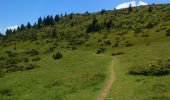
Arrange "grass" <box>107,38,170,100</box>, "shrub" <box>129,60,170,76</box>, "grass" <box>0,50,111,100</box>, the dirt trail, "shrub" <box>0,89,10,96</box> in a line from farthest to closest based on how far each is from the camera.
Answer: "shrub" <box>129,60,170,76</box> < "shrub" <box>0,89,10,96</box> < "grass" <box>0,50,111,100</box> < the dirt trail < "grass" <box>107,38,170,100</box>

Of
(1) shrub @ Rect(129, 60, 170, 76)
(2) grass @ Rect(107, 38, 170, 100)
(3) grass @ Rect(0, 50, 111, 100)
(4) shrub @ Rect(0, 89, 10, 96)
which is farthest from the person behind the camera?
(1) shrub @ Rect(129, 60, 170, 76)

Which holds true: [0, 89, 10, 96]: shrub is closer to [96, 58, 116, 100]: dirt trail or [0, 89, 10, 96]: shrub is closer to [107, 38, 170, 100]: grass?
[96, 58, 116, 100]: dirt trail

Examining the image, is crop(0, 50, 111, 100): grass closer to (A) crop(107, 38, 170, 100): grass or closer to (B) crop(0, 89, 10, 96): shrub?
(B) crop(0, 89, 10, 96): shrub

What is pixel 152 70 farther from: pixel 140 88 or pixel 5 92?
pixel 5 92

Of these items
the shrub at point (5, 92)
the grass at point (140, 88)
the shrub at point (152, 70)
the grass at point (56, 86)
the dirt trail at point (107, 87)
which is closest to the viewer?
the grass at point (140, 88)

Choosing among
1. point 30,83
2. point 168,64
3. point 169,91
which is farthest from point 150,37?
point 169,91

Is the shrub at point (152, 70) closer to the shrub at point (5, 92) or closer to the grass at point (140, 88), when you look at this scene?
the grass at point (140, 88)

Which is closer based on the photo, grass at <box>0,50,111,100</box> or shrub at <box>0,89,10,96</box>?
grass at <box>0,50,111,100</box>

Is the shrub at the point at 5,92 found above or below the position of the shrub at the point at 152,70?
below

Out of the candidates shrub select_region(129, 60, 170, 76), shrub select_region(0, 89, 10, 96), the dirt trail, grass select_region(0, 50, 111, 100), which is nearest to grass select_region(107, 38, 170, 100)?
the dirt trail

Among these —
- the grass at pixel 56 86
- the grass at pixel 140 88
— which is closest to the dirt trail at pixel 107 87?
the grass at pixel 140 88

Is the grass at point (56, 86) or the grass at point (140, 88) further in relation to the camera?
the grass at point (56, 86)

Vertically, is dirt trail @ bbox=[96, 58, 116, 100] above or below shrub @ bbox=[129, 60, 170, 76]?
below

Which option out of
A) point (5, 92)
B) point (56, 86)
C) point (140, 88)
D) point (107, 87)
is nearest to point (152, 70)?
point (107, 87)
